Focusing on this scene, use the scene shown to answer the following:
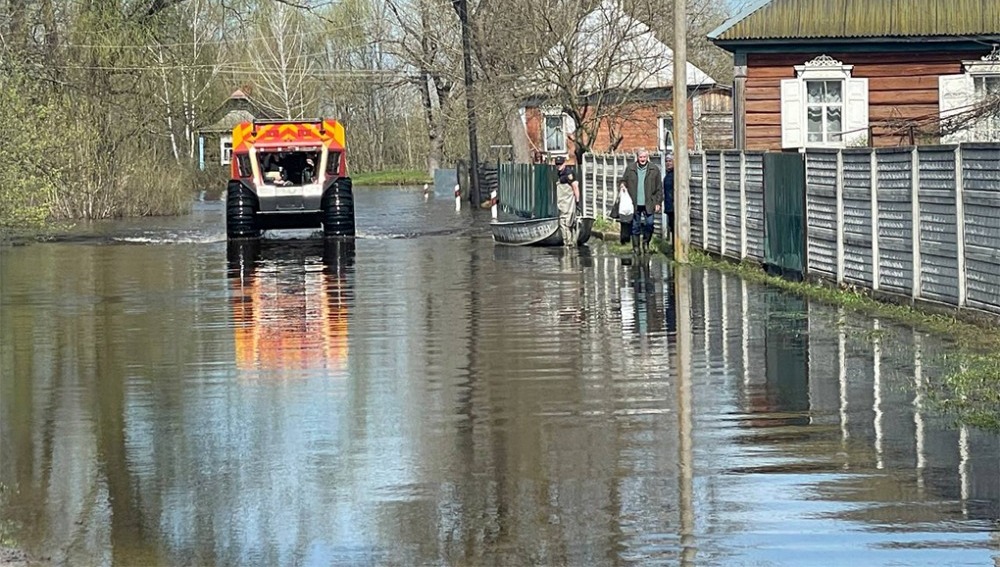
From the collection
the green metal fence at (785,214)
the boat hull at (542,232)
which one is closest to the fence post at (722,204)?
the green metal fence at (785,214)

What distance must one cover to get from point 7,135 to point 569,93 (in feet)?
54.4

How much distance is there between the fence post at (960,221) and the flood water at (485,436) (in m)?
0.72

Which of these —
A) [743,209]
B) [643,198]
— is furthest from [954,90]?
[743,209]

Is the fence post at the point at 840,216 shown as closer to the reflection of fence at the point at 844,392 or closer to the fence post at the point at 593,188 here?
the reflection of fence at the point at 844,392

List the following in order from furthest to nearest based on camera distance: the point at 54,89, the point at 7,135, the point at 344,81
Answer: the point at 344,81
the point at 54,89
the point at 7,135

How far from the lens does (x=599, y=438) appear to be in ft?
34.1

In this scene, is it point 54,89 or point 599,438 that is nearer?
point 599,438

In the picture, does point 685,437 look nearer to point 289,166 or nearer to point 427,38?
point 289,166

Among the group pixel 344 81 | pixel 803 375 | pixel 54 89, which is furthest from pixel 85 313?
pixel 344 81

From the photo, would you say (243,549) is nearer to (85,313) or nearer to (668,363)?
(668,363)

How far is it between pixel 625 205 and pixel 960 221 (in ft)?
38.8

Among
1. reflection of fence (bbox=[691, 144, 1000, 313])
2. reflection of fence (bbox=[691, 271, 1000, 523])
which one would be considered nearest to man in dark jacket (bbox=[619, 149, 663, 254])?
reflection of fence (bbox=[691, 144, 1000, 313])

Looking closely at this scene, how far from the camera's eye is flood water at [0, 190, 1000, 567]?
7.83 m

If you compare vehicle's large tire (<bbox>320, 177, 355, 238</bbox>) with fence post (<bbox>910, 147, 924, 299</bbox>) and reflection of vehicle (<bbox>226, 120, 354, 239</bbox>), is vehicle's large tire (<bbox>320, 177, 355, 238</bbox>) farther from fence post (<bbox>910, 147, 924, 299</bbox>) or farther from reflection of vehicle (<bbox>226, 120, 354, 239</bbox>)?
fence post (<bbox>910, 147, 924, 299</bbox>)
